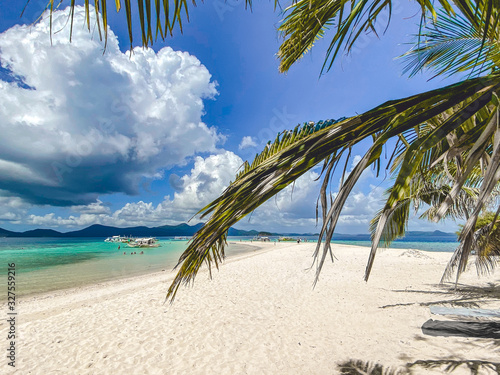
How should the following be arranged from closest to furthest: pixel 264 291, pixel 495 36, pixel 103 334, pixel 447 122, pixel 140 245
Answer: pixel 447 122, pixel 495 36, pixel 103 334, pixel 264 291, pixel 140 245

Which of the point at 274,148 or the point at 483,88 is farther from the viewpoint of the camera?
the point at 274,148

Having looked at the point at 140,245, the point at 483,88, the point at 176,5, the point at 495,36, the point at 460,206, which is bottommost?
the point at 140,245

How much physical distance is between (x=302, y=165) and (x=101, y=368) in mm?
4929

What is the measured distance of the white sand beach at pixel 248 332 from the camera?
391cm

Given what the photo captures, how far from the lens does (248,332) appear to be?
506cm

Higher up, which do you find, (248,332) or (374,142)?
(374,142)

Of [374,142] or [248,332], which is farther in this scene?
[248,332]

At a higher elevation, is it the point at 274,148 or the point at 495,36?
the point at 495,36

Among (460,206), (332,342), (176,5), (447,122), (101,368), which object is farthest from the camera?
(460,206)

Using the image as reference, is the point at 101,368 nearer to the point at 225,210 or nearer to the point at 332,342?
the point at 332,342

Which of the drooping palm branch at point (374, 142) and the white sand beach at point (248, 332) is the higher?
the drooping palm branch at point (374, 142)

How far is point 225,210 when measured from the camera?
40.3 inches

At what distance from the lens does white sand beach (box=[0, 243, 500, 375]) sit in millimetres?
3908

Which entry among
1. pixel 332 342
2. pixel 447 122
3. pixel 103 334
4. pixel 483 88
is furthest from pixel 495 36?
pixel 103 334
